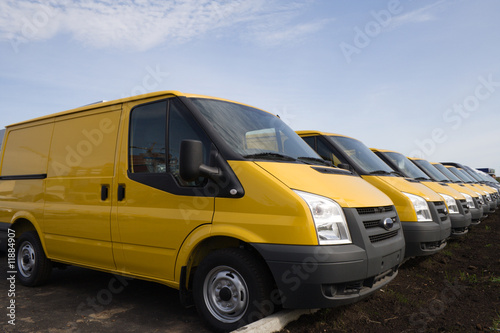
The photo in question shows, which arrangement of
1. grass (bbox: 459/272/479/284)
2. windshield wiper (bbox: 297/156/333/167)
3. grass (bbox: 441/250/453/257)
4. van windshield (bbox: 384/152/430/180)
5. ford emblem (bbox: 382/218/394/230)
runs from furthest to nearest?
van windshield (bbox: 384/152/430/180)
grass (bbox: 441/250/453/257)
grass (bbox: 459/272/479/284)
windshield wiper (bbox: 297/156/333/167)
ford emblem (bbox: 382/218/394/230)

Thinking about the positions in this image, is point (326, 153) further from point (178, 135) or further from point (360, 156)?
point (178, 135)

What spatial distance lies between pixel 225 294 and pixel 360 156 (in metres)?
4.01

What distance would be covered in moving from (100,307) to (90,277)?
1.79 m

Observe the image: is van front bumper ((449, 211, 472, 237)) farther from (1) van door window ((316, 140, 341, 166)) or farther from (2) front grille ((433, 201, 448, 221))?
(1) van door window ((316, 140, 341, 166))

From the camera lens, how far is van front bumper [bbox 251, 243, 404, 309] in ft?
10.1

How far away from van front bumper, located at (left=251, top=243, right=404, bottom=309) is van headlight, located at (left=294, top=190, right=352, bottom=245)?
0.07m

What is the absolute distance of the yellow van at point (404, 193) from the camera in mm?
5562

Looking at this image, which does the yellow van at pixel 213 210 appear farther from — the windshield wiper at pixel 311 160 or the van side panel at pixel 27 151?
the van side panel at pixel 27 151

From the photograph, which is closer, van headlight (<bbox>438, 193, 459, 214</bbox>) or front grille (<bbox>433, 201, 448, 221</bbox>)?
front grille (<bbox>433, 201, 448, 221</bbox>)

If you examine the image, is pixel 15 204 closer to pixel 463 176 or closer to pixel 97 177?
pixel 97 177

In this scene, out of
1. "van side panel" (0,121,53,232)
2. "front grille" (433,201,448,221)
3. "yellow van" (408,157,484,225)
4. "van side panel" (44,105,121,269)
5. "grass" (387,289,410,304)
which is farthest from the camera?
"yellow van" (408,157,484,225)

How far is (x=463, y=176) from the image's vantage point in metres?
15.5

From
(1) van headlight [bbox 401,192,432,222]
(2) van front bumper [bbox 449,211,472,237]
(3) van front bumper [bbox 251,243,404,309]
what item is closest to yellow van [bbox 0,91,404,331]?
(3) van front bumper [bbox 251,243,404,309]

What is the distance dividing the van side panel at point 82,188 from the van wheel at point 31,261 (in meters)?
0.26
